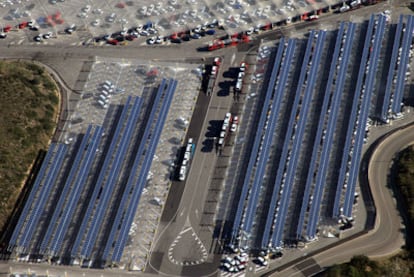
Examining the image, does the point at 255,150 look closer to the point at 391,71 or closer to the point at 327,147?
the point at 327,147

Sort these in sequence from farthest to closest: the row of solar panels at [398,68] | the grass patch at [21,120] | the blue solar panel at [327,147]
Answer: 1. the grass patch at [21,120]
2. the row of solar panels at [398,68]
3. the blue solar panel at [327,147]

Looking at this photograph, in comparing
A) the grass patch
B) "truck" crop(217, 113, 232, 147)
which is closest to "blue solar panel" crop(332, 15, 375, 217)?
"truck" crop(217, 113, 232, 147)

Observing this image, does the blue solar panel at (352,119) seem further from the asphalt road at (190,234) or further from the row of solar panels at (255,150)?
the asphalt road at (190,234)

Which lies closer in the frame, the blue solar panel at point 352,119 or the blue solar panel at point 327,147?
the blue solar panel at point 327,147

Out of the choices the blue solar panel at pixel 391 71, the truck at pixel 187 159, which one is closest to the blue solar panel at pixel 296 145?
the blue solar panel at pixel 391 71

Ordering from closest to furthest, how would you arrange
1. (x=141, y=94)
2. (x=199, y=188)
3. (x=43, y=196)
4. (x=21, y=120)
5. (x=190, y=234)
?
(x=190, y=234) → (x=199, y=188) → (x=43, y=196) → (x=21, y=120) → (x=141, y=94)

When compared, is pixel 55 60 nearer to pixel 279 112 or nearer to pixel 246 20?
pixel 246 20

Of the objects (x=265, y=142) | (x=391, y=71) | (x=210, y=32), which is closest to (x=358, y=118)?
(x=391, y=71)
